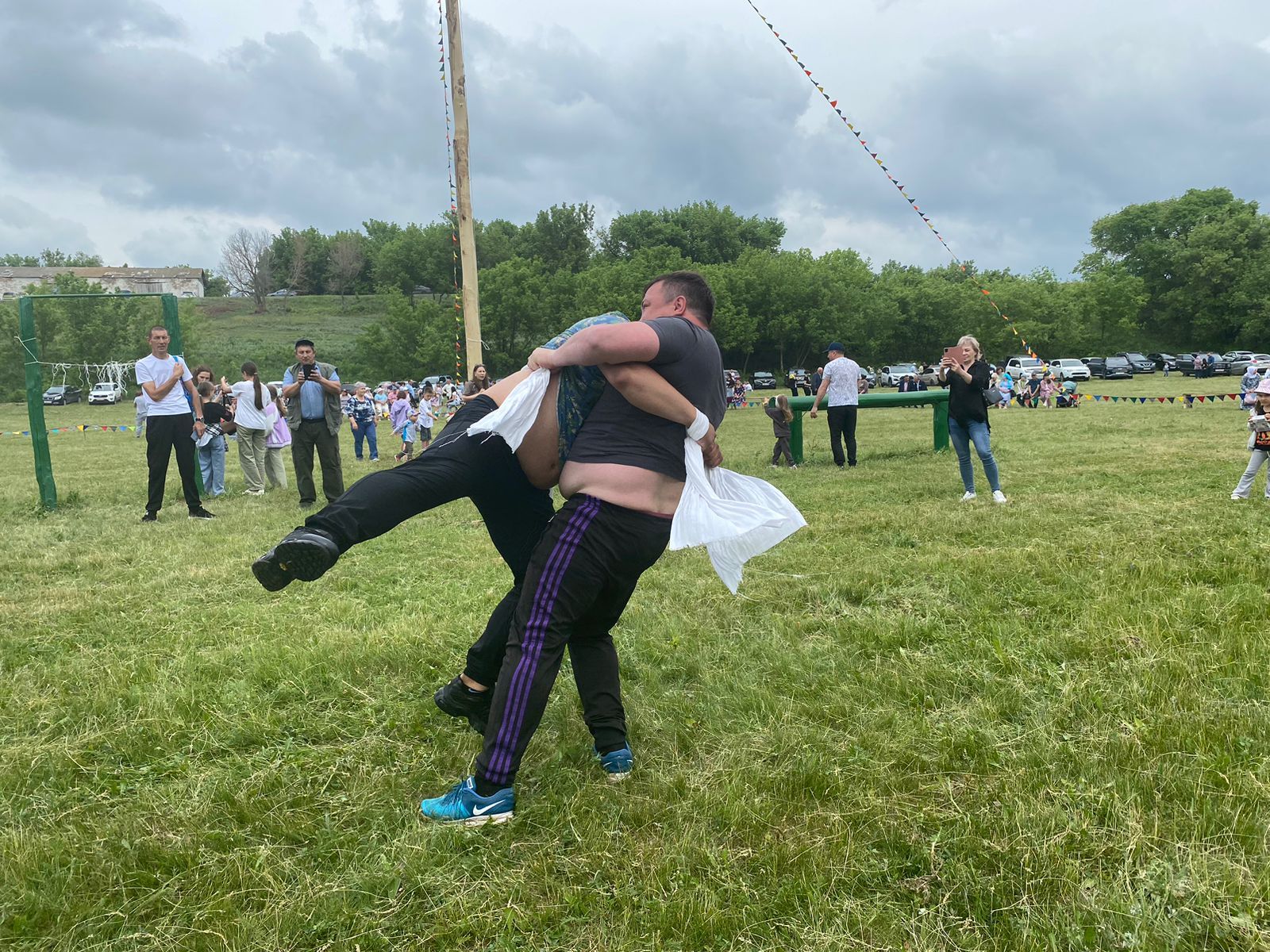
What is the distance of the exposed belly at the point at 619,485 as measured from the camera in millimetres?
2678

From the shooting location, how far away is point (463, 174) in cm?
1189

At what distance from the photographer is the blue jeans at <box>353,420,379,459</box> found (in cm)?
1705

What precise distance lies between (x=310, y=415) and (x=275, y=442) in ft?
7.63

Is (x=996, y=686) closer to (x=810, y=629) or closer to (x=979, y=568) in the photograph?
(x=810, y=629)

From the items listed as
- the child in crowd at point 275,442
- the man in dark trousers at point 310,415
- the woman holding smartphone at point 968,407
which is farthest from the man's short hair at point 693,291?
the child in crowd at point 275,442

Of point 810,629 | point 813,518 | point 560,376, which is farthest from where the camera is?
point 813,518

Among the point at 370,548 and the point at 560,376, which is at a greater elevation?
the point at 560,376

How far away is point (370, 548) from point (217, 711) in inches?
156

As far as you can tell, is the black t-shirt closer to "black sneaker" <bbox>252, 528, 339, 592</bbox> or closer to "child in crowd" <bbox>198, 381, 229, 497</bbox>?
"black sneaker" <bbox>252, 528, 339, 592</bbox>

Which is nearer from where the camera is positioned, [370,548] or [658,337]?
[658,337]

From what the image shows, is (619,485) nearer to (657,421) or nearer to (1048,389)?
(657,421)

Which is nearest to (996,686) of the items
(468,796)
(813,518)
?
(468,796)

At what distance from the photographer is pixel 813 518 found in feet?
25.9

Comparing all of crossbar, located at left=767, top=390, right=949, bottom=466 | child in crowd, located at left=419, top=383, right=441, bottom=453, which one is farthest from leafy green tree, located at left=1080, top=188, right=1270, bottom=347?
child in crowd, located at left=419, top=383, right=441, bottom=453
